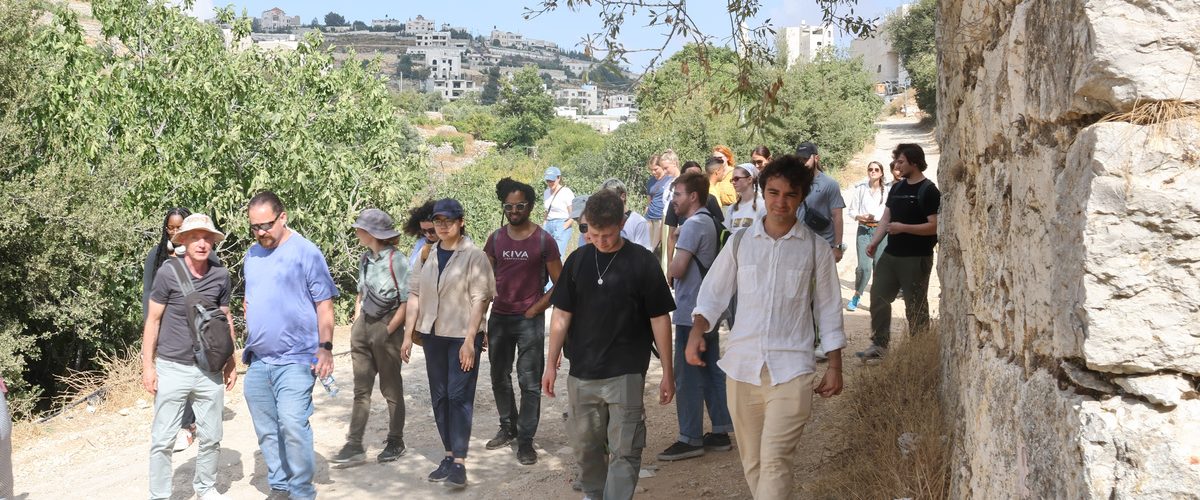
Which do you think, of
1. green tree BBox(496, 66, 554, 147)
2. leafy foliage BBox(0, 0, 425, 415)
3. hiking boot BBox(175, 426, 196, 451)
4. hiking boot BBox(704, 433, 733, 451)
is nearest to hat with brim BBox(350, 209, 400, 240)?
hiking boot BBox(175, 426, 196, 451)

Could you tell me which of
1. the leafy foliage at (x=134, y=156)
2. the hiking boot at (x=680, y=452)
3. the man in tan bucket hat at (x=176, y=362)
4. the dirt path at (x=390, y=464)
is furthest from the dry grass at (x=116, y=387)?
the hiking boot at (x=680, y=452)

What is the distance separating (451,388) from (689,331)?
160 centimetres

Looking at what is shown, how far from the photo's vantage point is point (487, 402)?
28.1ft

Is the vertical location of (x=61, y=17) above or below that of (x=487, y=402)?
above

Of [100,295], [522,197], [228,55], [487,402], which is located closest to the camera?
[522,197]

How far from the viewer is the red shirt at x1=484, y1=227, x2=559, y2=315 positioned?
6.45 metres

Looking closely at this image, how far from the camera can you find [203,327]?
5660mm

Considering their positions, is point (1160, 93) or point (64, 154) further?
point (64, 154)

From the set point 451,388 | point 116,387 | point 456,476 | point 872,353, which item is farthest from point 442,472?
point 116,387

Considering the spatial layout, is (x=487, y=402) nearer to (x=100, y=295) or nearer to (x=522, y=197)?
(x=522, y=197)

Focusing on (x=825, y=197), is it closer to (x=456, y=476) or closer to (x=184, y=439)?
(x=456, y=476)

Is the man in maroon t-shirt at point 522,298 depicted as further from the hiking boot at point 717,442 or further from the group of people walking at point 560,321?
the hiking boot at point 717,442

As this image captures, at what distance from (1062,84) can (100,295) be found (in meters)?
12.5

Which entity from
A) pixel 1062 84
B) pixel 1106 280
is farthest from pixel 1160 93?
pixel 1106 280
